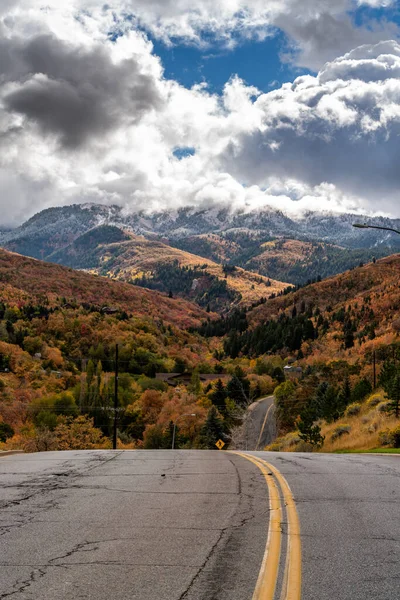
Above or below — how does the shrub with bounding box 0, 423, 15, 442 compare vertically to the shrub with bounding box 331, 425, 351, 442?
below

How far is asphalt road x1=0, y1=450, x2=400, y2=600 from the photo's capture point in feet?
17.1

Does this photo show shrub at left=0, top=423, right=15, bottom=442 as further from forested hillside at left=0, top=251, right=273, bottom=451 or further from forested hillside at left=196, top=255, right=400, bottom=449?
forested hillside at left=196, top=255, right=400, bottom=449

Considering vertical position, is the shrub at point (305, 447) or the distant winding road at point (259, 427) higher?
the shrub at point (305, 447)

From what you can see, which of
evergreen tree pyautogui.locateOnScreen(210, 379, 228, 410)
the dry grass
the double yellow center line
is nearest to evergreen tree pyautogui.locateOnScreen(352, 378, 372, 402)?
the dry grass

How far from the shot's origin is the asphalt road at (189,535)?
17.1 feet

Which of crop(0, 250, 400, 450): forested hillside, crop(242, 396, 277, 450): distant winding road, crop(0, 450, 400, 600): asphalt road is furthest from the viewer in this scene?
crop(242, 396, 277, 450): distant winding road

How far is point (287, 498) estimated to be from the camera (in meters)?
9.77

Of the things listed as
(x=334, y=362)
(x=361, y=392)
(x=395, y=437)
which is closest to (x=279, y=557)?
(x=395, y=437)

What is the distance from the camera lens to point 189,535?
712 cm

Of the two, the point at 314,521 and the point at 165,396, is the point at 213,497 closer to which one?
the point at 314,521

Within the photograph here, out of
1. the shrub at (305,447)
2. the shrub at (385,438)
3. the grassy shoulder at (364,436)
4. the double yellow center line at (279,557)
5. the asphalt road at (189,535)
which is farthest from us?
the shrub at (305,447)

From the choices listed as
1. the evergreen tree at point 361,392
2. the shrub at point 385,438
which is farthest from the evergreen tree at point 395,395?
the evergreen tree at point 361,392

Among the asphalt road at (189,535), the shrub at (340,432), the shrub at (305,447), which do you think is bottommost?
the shrub at (305,447)

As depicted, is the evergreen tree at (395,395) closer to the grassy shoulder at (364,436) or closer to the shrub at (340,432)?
the grassy shoulder at (364,436)
